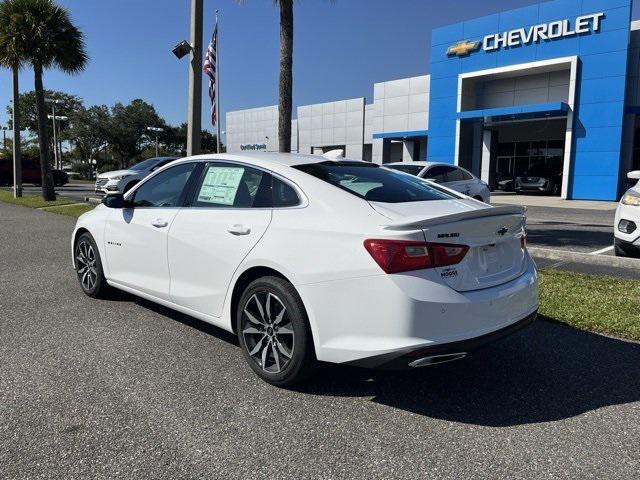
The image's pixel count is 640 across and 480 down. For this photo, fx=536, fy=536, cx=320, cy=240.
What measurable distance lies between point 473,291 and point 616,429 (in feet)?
3.53

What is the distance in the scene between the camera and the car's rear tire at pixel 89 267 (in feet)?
17.7

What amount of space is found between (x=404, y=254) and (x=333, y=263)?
42 cm

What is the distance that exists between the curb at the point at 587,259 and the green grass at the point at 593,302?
0.94m

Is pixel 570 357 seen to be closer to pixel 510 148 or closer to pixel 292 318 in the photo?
pixel 292 318

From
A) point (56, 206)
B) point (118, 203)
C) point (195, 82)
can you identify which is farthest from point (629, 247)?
point (56, 206)

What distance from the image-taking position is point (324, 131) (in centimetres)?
4388

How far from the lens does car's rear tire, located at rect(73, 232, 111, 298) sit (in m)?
5.39

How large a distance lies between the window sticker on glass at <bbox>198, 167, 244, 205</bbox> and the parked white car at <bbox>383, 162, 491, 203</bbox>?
6.98 metres

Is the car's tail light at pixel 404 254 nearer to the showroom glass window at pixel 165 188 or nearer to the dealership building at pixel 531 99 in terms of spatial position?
the showroom glass window at pixel 165 188

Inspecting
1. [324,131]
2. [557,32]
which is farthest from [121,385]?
[324,131]

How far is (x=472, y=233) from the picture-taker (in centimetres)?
316

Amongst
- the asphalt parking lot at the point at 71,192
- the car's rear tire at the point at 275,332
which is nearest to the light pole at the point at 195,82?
the car's rear tire at the point at 275,332

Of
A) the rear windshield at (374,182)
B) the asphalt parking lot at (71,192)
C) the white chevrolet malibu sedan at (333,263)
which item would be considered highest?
the rear windshield at (374,182)

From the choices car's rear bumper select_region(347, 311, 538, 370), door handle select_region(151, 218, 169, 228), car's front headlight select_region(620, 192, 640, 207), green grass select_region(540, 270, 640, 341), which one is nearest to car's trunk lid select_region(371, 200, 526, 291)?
car's rear bumper select_region(347, 311, 538, 370)
